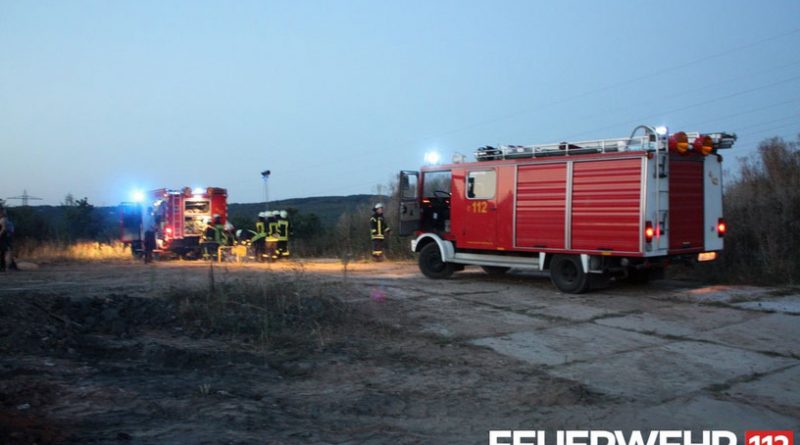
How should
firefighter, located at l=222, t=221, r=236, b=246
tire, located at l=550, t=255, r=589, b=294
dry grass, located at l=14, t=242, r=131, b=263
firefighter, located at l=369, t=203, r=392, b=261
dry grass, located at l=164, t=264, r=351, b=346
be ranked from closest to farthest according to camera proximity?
dry grass, located at l=164, t=264, r=351, b=346 < tire, located at l=550, t=255, r=589, b=294 < firefighter, located at l=369, t=203, r=392, b=261 < dry grass, located at l=14, t=242, r=131, b=263 < firefighter, located at l=222, t=221, r=236, b=246

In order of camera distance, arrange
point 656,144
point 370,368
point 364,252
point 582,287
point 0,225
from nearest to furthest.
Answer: point 370,368 < point 656,144 < point 582,287 < point 0,225 < point 364,252

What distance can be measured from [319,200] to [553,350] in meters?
76.6

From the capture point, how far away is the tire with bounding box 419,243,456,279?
15312 mm

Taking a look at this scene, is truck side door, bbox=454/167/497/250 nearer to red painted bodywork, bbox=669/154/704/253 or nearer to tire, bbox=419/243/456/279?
tire, bbox=419/243/456/279

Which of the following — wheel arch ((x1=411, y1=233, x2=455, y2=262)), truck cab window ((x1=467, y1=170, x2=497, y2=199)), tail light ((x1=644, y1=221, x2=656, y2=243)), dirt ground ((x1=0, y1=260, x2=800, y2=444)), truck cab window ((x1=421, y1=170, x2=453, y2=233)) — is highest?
truck cab window ((x1=467, y1=170, x2=497, y2=199))

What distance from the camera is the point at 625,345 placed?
8.55 meters

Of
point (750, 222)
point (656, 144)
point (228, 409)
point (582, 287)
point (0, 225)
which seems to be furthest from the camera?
point (0, 225)

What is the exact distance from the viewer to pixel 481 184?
14.2 m

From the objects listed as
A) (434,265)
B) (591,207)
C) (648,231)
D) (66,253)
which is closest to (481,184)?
(434,265)

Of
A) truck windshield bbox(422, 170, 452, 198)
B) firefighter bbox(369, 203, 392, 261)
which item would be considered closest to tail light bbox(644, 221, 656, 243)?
truck windshield bbox(422, 170, 452, 198)

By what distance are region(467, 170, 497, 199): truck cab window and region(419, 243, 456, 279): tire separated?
168 centimetres

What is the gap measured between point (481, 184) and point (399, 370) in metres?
7.53

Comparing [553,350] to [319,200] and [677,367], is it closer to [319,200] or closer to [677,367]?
[677,367]

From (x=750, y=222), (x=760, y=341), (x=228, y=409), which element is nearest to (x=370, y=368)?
(x=228, y=409)
